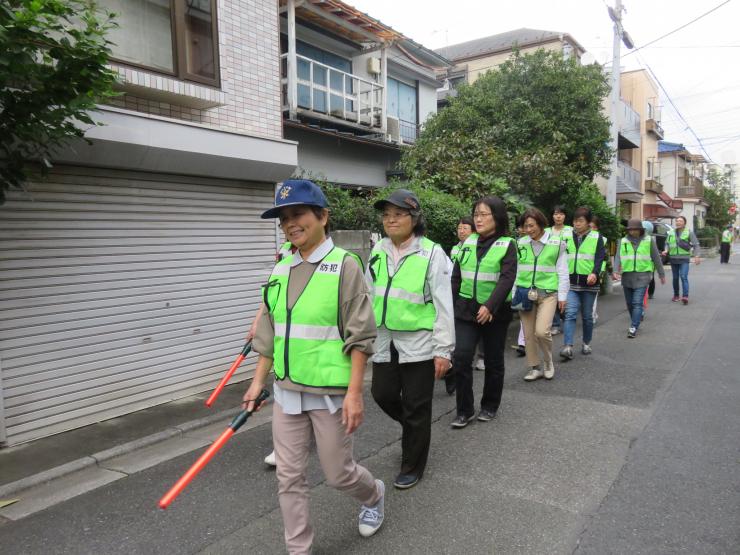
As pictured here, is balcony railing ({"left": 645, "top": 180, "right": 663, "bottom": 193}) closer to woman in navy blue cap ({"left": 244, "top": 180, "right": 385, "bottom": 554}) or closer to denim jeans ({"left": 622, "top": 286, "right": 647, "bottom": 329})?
denim jeans ({"left": 622, "top": 286, "right": 647, "bottom": 329})

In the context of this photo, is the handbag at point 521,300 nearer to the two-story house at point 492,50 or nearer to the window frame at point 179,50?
the window frame at point 179,50

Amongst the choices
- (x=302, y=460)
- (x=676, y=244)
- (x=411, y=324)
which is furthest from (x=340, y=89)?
(x=302, y=460)

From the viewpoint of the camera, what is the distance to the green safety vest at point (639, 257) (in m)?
8.56

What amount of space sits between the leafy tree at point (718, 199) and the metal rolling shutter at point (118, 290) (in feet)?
176

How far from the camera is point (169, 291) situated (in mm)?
5984

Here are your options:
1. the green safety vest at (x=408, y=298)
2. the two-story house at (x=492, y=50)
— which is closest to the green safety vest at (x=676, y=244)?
the green safety vest at (x=408, y=298)

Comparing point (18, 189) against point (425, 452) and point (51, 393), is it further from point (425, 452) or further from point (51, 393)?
point (425, 452)

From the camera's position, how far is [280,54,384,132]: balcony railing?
12008mm

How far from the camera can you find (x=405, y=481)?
364 centimetres

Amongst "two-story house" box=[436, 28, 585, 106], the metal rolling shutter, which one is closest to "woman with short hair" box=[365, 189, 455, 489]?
the metal rolling shutter

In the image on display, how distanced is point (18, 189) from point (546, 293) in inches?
206

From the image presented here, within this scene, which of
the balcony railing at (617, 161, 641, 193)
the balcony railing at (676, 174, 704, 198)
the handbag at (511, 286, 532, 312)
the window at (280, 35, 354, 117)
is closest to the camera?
the handbag at (511, 286, 532, 312)

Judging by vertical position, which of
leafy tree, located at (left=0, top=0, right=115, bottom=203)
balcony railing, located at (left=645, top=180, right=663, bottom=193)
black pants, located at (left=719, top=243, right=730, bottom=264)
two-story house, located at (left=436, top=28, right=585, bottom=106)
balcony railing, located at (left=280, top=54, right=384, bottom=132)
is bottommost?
black pants, located at (left=719, top=243, right=730, bottom=264)

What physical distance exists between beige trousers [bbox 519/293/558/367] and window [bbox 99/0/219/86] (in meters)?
4.39
